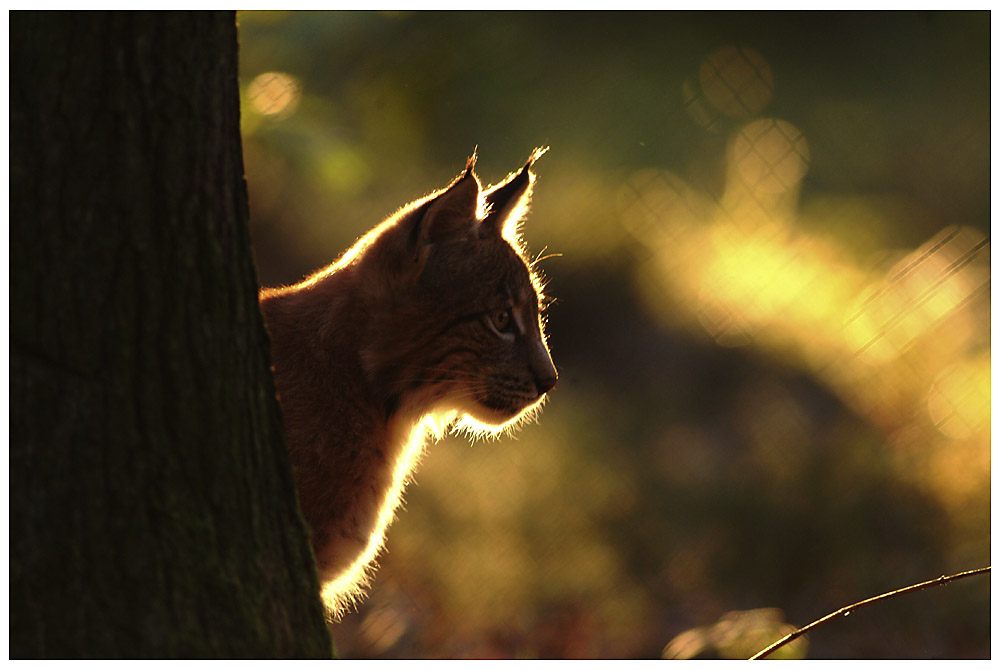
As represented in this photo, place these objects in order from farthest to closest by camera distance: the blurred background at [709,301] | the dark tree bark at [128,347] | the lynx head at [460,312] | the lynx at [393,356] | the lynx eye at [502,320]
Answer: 1. the blurred background at [709,301]
2. the lynx eye at [502,320]
3. the lynx head at [460,312]
4. the lynx at [393,356]
5. the dark tree bark at [128,347]

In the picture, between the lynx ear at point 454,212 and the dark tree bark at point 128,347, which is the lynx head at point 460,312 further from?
the dark tree bark at point 128,347

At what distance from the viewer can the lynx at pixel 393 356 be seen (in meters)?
2.76

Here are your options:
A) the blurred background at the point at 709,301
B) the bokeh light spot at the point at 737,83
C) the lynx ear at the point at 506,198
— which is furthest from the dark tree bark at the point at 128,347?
the bokeh light spot at the point at 737,83

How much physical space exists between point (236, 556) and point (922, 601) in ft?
19.9

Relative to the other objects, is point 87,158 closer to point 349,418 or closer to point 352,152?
point 349,418

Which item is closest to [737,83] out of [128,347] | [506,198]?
[506,198]

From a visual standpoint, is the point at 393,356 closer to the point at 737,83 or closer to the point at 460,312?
the point at 460,312

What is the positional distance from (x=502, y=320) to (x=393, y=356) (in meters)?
0.44

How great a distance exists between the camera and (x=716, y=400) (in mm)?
7648

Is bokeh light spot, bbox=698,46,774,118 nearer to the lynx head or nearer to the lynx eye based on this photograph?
the lynx head

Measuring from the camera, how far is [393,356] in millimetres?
2926

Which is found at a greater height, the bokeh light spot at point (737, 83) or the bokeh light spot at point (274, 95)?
the bokeh light spot at point (737, 83)

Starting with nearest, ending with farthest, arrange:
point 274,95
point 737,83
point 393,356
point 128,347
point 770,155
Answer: point 128,347 < point 393,356 < point 274,95 < point 737,83 < point 770,155

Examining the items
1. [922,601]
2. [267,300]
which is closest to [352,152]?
[267,300]
